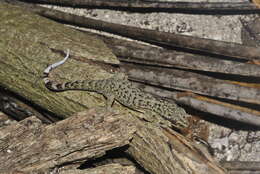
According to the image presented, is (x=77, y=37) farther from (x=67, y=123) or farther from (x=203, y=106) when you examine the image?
(x=203, y=106)

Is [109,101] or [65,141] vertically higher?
[109,101]

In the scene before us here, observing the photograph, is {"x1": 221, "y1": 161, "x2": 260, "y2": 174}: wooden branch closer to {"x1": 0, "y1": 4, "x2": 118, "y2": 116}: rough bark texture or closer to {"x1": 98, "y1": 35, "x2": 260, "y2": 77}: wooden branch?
{"x1": 98, "y1": 35, "x2": 260, "y2": 77}: wooden branch

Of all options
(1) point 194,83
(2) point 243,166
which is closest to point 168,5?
(1) point 194,83

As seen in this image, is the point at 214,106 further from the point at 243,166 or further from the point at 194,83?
the point at 243,166

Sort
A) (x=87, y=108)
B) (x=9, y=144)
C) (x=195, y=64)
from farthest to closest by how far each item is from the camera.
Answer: (x=195, y=64) < (x=87, y=108) < (x=9, y=144)

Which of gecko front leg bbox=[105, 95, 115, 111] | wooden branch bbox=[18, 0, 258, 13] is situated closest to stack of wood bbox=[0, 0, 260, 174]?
gecko front leg bbox=[105, 95, 115, 111]

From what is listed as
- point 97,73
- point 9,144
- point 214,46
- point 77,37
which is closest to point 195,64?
point 214,46

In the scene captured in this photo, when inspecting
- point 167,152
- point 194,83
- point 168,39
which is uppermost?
point 168,39

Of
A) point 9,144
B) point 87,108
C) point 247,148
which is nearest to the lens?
point 9,144

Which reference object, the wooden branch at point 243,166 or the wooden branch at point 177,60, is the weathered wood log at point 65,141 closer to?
the wooden branch at point 177,60
